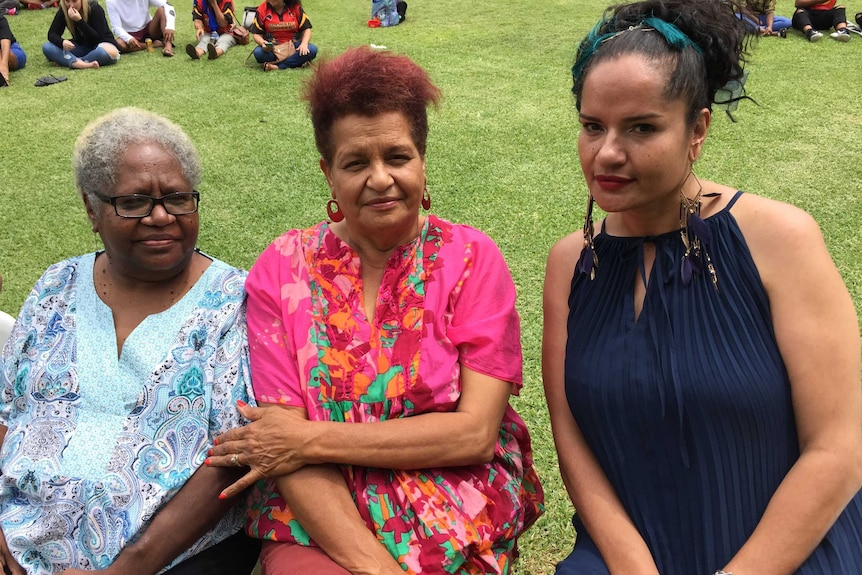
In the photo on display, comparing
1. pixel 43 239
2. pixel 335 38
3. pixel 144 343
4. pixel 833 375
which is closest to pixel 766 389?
pixel 833 375

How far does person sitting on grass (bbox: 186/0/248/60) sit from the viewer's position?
11133 millimetres

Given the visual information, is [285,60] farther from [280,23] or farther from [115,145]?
[115,145]

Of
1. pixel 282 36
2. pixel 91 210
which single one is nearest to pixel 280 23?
pixel 282 36

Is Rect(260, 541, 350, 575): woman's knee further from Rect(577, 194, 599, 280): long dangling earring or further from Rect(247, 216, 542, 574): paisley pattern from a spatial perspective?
Rect(577, 194, 599, 280): long dangling earring

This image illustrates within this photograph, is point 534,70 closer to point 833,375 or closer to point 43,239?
point 43,239

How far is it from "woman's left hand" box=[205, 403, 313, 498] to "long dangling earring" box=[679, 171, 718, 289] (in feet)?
3.67

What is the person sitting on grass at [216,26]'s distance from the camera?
11133 millimetres

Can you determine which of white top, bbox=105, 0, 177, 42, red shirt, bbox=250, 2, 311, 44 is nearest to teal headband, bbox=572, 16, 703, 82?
red shirt, bbox=250, 2, 311, 44

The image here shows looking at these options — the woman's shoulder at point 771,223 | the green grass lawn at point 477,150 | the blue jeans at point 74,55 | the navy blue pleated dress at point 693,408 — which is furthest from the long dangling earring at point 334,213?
the blue jeans at point 74,55

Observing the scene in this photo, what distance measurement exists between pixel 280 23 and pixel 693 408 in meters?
9.56

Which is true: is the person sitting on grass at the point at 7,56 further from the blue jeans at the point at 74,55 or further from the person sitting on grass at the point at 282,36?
the person sitting on grass at the point at 282,36

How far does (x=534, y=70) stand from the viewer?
30.3ft

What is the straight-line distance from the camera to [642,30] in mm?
1965

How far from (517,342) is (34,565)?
1.58 metres
